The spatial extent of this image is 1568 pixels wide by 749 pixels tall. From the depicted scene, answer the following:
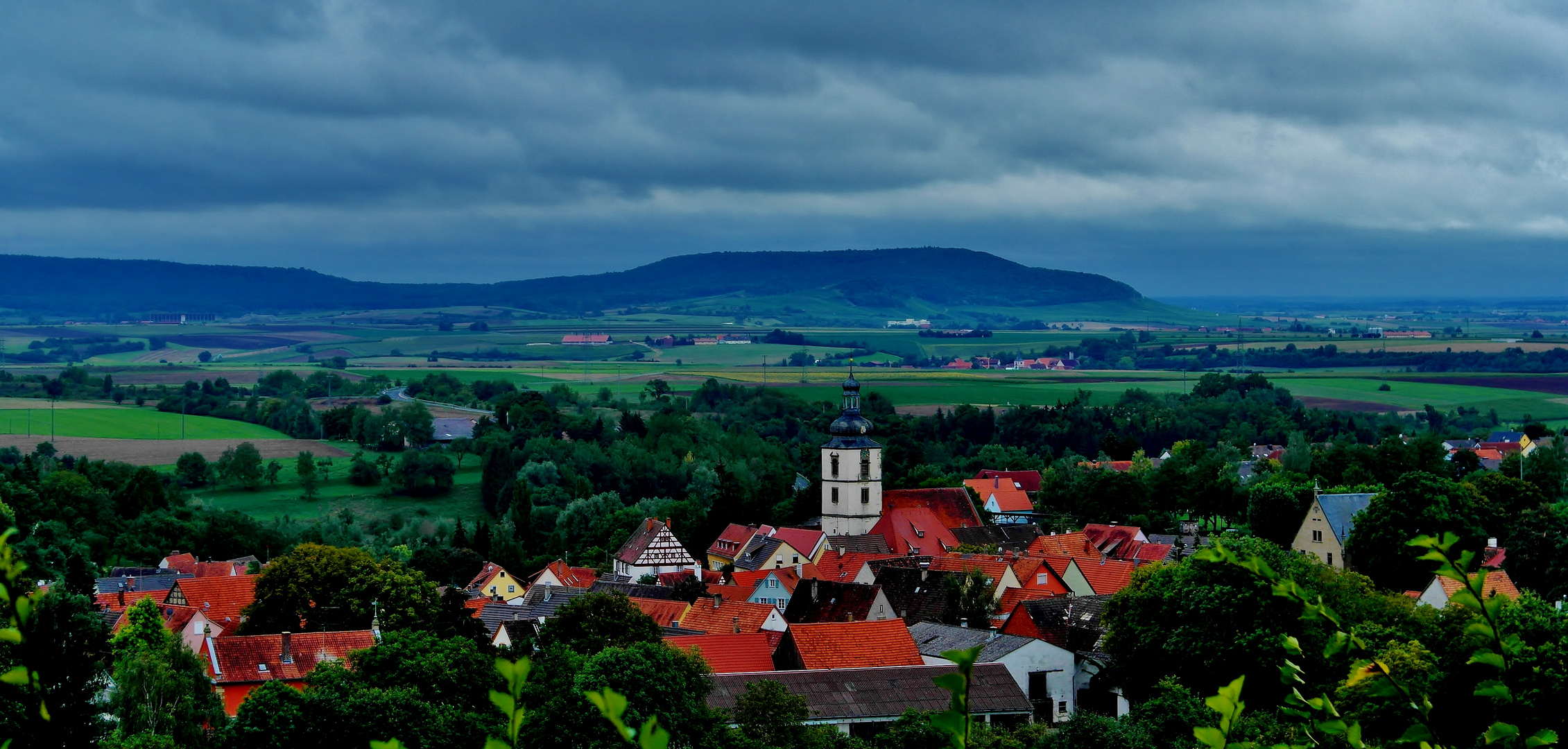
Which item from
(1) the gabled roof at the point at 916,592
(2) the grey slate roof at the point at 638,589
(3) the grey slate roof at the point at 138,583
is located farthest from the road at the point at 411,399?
(1) the gabled roof at the point at 916,592

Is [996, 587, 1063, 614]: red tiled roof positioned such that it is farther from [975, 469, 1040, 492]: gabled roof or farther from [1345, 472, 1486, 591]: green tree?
[975, 469, 1040, 492]: gabled roof

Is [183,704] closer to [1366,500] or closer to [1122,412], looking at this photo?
[1366,500]

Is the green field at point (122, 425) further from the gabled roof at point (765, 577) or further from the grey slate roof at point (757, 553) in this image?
the gabled roof at point (765, 577)

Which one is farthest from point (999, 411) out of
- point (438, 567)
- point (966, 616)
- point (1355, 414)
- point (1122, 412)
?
point (966, 616)

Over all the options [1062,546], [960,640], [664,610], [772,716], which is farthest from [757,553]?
[772,716]

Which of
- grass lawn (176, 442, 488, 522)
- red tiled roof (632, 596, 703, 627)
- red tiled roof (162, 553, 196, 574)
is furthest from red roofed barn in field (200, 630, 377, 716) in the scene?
grass lawn (176, 442, 488, 522)

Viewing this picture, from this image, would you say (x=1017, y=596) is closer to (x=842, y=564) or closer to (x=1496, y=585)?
(x=842, y=564)
